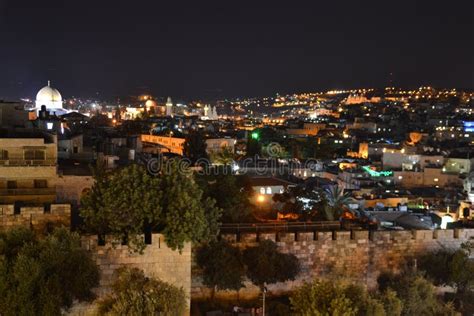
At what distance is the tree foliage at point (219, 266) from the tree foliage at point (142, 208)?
953 millimetres

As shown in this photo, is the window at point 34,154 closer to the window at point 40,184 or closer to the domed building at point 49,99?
the window at point 40,184

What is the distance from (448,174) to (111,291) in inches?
1211

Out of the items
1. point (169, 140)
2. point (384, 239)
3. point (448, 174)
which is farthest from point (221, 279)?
point (169, 140)

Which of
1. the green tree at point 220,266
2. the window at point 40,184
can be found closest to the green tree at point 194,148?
the window at point 40,184

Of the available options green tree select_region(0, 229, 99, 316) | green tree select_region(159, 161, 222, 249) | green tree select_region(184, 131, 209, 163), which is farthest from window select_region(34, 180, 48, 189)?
green tree select_region(184, 131, 209, 163)

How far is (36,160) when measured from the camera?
1769 centimetres

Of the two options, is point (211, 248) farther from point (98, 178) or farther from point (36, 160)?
point (36, 160)

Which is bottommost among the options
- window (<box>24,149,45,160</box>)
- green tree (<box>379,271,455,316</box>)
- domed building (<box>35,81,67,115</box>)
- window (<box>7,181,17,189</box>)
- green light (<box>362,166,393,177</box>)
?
green tree (<box>379,271,455,316</box>)

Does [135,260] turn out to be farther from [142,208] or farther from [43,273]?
[43,273]

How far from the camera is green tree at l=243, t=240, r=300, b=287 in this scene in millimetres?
13539

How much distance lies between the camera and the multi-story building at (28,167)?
1733 centimetres

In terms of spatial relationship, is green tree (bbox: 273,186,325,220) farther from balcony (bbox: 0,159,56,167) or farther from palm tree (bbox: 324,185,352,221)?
balcony (bbox: 0,159,56,167)

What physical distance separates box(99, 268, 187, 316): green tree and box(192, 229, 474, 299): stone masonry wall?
90.9 inches

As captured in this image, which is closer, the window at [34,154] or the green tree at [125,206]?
the green tree at [125,206]
